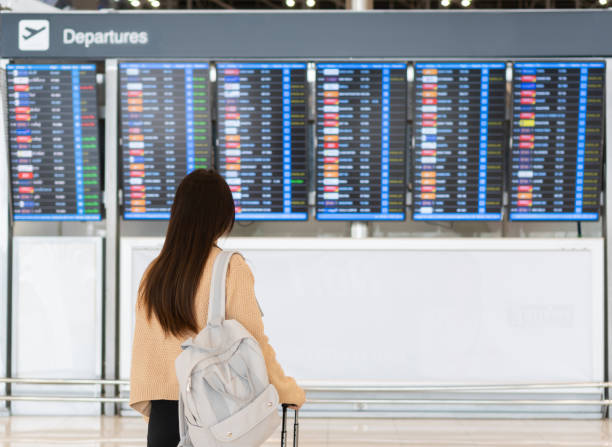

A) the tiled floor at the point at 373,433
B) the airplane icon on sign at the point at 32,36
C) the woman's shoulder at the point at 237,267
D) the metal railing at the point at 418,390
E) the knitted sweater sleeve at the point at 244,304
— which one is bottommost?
the tiled floor at the point at 373,433

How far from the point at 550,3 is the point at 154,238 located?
11338 mm

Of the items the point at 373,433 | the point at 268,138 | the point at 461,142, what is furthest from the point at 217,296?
the point at 461,142

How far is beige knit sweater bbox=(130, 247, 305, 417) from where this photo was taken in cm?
168

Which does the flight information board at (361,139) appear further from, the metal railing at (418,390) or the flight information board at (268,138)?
the metal railing at (418,390)

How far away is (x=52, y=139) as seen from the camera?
4.53 m

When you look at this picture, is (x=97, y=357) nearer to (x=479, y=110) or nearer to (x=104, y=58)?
(x=104, y=58)

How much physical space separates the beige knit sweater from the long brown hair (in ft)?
0.10

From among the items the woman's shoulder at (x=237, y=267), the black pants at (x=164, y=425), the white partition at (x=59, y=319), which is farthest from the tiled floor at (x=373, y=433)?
the woman's shoulder at (x=237, y=267)

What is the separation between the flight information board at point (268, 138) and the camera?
14.8 feet

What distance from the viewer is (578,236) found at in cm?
460

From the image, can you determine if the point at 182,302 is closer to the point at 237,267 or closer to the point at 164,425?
the point at 237,267

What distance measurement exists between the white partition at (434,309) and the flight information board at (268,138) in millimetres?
315

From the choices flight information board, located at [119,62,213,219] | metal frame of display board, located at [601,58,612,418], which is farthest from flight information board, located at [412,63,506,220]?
flight information board, located at [119,62,213,219]

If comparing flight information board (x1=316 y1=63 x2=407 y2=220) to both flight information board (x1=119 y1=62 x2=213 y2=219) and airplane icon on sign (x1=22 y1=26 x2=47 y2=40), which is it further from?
airplane icon on sign (x1=22 y1=26 x2=47 y2=40)
